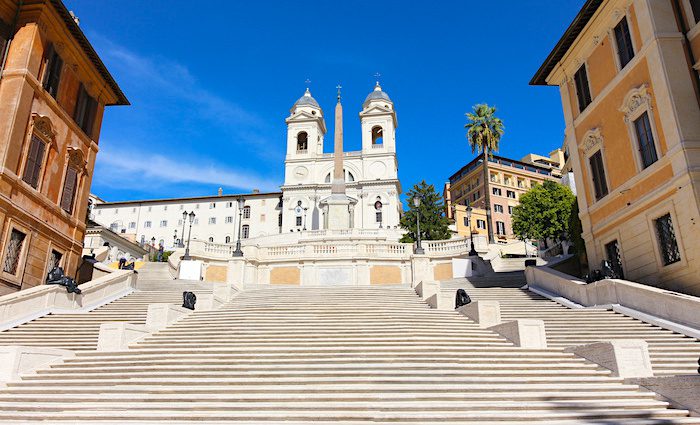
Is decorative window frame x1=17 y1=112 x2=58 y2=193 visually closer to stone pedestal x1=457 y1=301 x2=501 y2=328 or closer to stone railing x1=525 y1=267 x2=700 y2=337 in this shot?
stone pedestal x1=457 y1=301 x2=501 y2=328

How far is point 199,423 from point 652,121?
1789 cm

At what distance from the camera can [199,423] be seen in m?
8.34

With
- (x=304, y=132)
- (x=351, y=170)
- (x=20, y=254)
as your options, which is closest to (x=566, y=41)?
(x=20, y=254)

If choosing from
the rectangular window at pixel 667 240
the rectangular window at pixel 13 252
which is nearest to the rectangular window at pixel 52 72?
the rectangular window at pixel 13 252

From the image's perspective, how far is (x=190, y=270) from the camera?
30062mm

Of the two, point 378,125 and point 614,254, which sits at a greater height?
point 378,125

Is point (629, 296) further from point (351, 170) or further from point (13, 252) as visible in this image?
point (351, 170)

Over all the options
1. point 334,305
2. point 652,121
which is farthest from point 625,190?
point 334,305

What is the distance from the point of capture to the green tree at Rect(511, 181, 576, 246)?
164 feet

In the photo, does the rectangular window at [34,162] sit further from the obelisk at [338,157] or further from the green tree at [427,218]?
the obelisk at [338,157]

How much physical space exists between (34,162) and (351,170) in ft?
207

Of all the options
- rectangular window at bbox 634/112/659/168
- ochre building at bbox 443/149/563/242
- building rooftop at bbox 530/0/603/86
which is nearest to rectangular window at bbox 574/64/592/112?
building rooftop at bbox 530/0/603/86

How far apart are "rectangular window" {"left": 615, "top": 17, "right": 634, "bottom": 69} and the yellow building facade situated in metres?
0.05

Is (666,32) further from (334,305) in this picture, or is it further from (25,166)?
(25,166)
